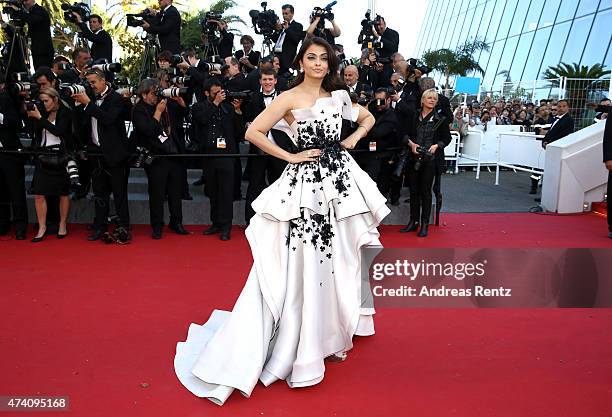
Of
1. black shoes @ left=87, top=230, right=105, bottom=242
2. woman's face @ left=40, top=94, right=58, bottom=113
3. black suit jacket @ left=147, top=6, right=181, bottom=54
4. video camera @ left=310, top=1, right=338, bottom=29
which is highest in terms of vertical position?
video camera @ left=310, top=1, right=338, bottom=29

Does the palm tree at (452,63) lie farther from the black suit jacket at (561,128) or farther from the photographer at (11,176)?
the photographer at (11,176)

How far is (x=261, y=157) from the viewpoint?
7.55 metres

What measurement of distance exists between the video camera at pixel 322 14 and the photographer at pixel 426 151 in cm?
225

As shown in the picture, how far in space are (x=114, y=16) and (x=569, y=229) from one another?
2345 centimetres

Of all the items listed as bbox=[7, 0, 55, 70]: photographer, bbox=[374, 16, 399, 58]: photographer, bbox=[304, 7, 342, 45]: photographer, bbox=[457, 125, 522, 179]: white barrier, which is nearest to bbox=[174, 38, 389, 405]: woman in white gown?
bbox=[304, 7, 342, 45]: photographer

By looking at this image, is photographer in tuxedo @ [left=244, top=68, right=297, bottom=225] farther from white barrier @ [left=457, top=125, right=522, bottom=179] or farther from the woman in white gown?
white barrier @ [left=457, top=125, right=522, bottom=179]

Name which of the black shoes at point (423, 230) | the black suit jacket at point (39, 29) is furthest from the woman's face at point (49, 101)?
the black shoes at point (423, 230)

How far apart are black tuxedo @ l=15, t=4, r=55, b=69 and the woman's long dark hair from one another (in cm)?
698

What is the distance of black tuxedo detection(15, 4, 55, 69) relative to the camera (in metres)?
9.27

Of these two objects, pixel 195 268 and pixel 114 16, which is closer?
pixel 195 268

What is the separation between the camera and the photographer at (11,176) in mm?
7039

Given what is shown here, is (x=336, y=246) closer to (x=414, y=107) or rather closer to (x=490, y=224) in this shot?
(x=414, y=107)

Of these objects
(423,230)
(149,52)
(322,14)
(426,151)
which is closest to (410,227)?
(423,230)

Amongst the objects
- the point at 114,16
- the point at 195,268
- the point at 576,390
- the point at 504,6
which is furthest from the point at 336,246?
the point at 504,6
